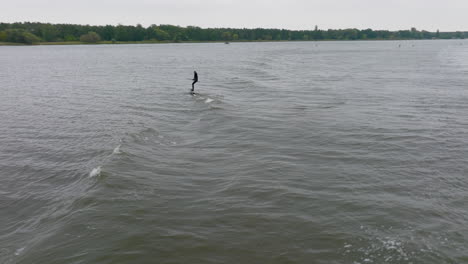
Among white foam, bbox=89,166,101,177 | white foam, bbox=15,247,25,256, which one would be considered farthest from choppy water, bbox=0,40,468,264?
white foam, bbox=89,166,101,177

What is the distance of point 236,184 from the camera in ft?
48.0

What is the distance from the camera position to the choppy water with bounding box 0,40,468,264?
33.8 feet

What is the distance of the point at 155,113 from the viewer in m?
29.1

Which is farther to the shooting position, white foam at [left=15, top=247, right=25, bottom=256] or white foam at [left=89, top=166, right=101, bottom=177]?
white foam at [left=89, top=166, right=101, bottom=177]

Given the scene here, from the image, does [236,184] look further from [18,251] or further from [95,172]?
[18,251]

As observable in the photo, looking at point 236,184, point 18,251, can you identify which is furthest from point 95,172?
point 236,184

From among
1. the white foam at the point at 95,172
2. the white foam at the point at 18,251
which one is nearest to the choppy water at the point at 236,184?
the white foam at the point at 18,251

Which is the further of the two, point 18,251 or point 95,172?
point 95,172

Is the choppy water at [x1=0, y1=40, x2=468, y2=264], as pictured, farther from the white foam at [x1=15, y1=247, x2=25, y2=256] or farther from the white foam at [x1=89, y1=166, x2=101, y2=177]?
the white foam at [x1=89, y1=166, x2=101, y2=177]

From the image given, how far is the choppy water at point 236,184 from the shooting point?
10.3 meters

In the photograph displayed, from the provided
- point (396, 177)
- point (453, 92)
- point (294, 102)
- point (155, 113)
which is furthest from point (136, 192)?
point (453, 92)

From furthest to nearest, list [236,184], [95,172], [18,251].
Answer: [95,172] → [236,184] → [18,251]

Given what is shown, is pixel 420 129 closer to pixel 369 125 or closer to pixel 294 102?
pixel 369 125

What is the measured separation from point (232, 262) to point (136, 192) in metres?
5.72
